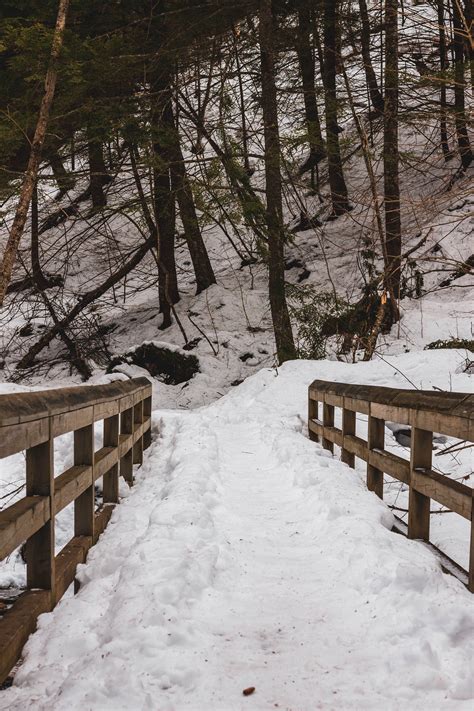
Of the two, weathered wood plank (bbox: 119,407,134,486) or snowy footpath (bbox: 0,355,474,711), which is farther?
weathered wood plank (bbox: 119,407,134,486)

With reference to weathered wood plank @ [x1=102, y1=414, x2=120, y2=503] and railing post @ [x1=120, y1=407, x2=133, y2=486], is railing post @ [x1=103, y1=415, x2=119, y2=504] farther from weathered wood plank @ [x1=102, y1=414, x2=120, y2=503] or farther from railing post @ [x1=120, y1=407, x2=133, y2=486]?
railing post @ [x1=120, y1=407, x2=133, y2=486]

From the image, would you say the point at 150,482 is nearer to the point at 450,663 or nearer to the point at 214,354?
the point at 450,663

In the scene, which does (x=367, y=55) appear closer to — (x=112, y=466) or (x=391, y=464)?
(x=391, y=464)

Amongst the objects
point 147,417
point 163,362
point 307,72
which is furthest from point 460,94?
point 147,417

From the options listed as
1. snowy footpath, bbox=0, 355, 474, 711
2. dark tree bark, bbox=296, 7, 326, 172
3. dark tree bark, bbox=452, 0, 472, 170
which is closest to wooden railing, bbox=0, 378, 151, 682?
snowy footpath, bbox=0, 355, 474, 711

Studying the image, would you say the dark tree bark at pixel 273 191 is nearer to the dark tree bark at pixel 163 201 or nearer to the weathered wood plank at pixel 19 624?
the dark tree bark at pixel 163 201

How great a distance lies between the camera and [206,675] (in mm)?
2375

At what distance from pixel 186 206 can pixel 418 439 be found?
12854mm

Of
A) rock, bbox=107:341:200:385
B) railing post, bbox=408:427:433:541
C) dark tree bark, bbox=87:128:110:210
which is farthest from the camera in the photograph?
rock, bbox=107:341:200:385

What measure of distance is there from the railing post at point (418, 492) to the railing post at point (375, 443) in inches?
40.8

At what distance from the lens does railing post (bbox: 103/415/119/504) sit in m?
5.07

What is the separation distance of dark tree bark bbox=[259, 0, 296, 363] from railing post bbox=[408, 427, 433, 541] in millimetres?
9407

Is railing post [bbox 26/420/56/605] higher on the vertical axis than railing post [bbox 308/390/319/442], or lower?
higher

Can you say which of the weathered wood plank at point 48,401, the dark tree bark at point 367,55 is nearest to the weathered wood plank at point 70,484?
the weathered wood plank at point 48,401
